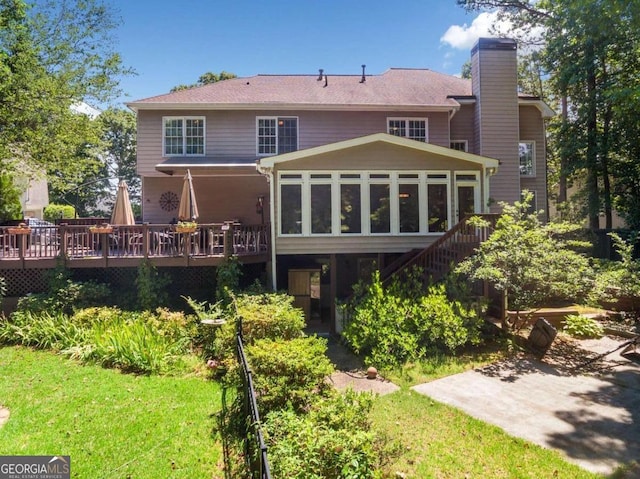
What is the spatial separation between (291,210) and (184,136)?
21.9ft

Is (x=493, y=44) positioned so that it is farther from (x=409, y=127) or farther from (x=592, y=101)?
(x=592, y=101)

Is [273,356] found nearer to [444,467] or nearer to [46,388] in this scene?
[444,467]

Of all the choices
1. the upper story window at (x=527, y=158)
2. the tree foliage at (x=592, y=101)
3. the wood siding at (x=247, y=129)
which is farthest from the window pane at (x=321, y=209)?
the tree foliage at (x=592, y=101)

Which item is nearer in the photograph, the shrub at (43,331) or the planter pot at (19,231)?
the shrub at (43,331)

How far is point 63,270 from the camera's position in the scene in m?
9.06

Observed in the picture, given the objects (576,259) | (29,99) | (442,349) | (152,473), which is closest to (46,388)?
(152,473)

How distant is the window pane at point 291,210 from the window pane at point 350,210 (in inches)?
46.5

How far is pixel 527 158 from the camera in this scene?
1568 cm

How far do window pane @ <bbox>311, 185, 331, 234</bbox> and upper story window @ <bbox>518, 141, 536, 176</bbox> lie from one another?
10190 mm

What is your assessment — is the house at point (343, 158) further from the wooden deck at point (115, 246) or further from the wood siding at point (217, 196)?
the wooden deck at point (115, 246)

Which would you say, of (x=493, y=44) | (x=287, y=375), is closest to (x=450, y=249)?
(x=287, y=375)

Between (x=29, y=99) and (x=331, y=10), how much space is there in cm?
1259

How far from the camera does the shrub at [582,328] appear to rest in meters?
7.89

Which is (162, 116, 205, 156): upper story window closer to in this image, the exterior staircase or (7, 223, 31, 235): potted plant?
(7, 223, 31, 235): potted plant
